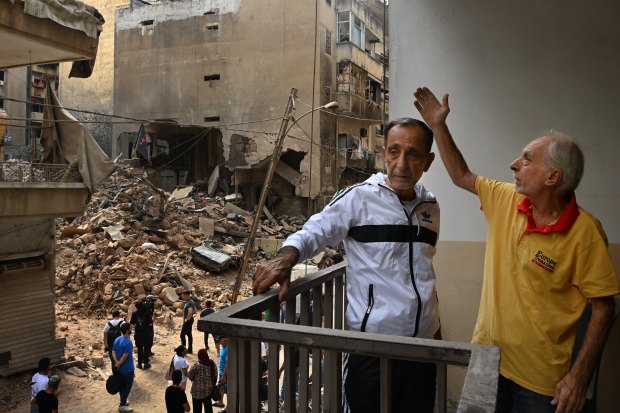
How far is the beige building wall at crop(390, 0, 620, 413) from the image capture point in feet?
10.6

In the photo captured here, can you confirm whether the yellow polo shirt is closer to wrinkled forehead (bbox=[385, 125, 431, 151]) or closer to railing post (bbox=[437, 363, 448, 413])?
wrinkled forehead (bbox=[385, 125, 431, 151])

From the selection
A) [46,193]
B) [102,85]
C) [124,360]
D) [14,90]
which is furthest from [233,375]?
[14,90]

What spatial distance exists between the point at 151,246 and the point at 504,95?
16515 millimetres

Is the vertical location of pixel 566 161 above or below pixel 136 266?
above

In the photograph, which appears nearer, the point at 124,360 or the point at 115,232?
the point at 124,360

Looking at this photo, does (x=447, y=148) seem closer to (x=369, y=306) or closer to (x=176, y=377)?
(x=369, y=306)

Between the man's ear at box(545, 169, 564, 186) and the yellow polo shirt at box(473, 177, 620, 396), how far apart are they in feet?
0.38

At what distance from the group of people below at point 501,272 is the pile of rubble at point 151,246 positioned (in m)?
13.0

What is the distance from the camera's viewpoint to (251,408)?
1.93 metres

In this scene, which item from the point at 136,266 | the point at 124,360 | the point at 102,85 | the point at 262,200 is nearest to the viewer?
the point at 124,360

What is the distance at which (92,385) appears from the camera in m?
10.3

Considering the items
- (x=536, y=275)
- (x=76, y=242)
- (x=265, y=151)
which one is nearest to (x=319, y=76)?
(x=265, y=151)

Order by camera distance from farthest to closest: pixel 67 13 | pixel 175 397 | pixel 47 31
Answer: pixel 67 13 → pixel 47 31 → pixel 175 397

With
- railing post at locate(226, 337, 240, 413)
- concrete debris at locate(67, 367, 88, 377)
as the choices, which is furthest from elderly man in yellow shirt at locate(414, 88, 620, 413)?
concrete debris at locate(67, 367, 88, 377)
